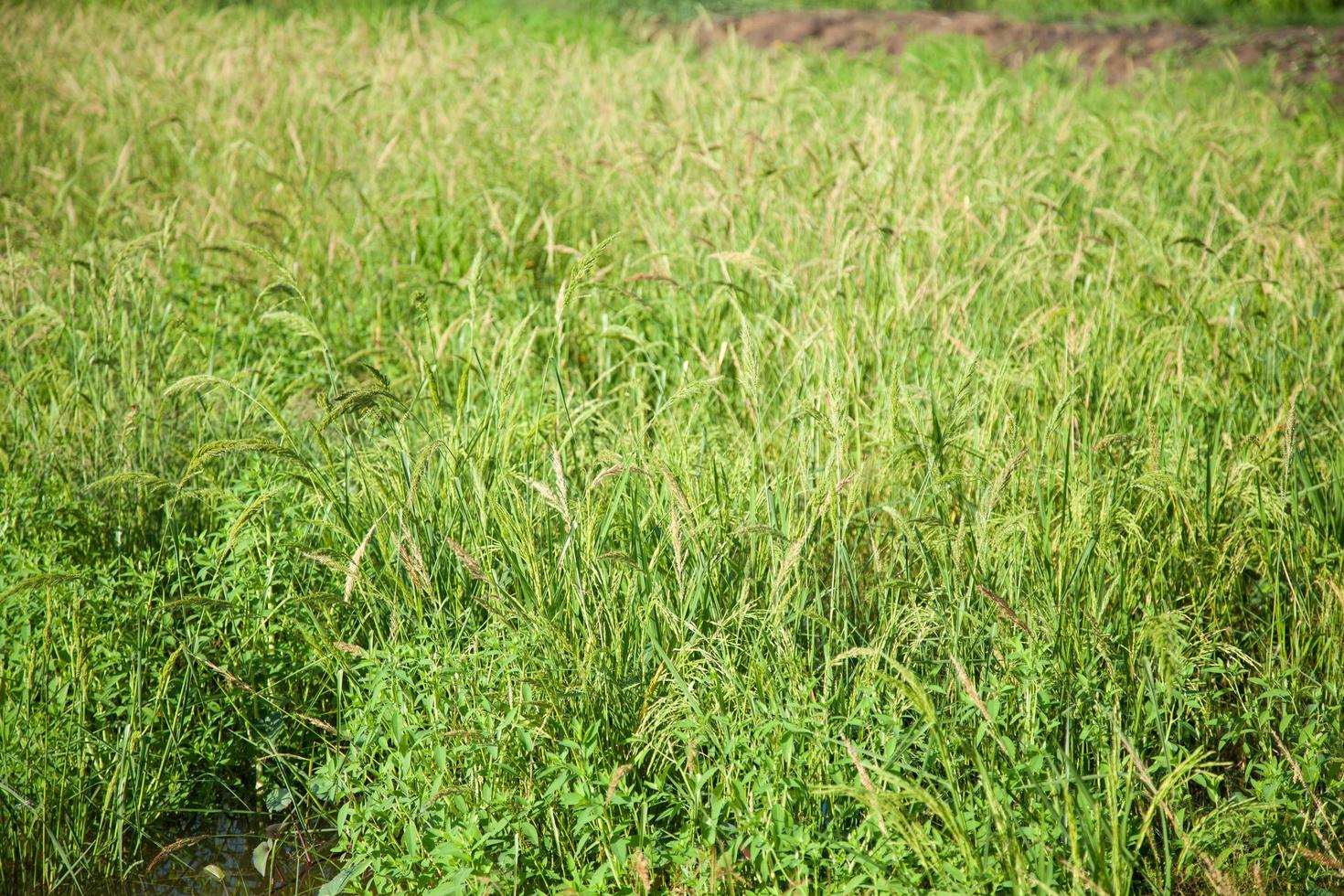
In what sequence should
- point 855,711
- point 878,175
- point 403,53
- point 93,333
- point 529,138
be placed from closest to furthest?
point 855,711
point 93,333
point 878,175
point 529,138
point 403,53

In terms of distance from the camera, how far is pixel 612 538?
211 centimetres

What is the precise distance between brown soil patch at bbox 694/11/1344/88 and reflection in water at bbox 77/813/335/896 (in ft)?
19.8

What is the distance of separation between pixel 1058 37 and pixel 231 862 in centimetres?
759

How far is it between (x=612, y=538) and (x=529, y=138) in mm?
2495

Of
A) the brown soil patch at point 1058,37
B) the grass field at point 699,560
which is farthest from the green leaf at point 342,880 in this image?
the brown soil patch at point 1058,37

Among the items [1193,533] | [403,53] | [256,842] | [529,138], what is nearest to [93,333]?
[256,842]

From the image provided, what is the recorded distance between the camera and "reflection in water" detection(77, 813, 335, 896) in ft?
6.04

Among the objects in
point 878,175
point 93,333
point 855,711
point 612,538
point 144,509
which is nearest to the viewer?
point 855,711

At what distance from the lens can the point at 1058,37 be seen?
7.54 meters

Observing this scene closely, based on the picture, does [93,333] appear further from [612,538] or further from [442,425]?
[612,538]

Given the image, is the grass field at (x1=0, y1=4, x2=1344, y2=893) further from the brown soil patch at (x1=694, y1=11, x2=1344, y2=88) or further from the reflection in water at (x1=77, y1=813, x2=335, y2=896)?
the brown soil patch at (x1=694, y1=11, x2=1344, y2=88)

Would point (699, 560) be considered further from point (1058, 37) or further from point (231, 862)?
point (1058, 37)

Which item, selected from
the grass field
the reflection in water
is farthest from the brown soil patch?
the reflection in water

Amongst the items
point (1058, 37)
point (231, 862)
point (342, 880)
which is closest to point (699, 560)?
point (342, 880)
